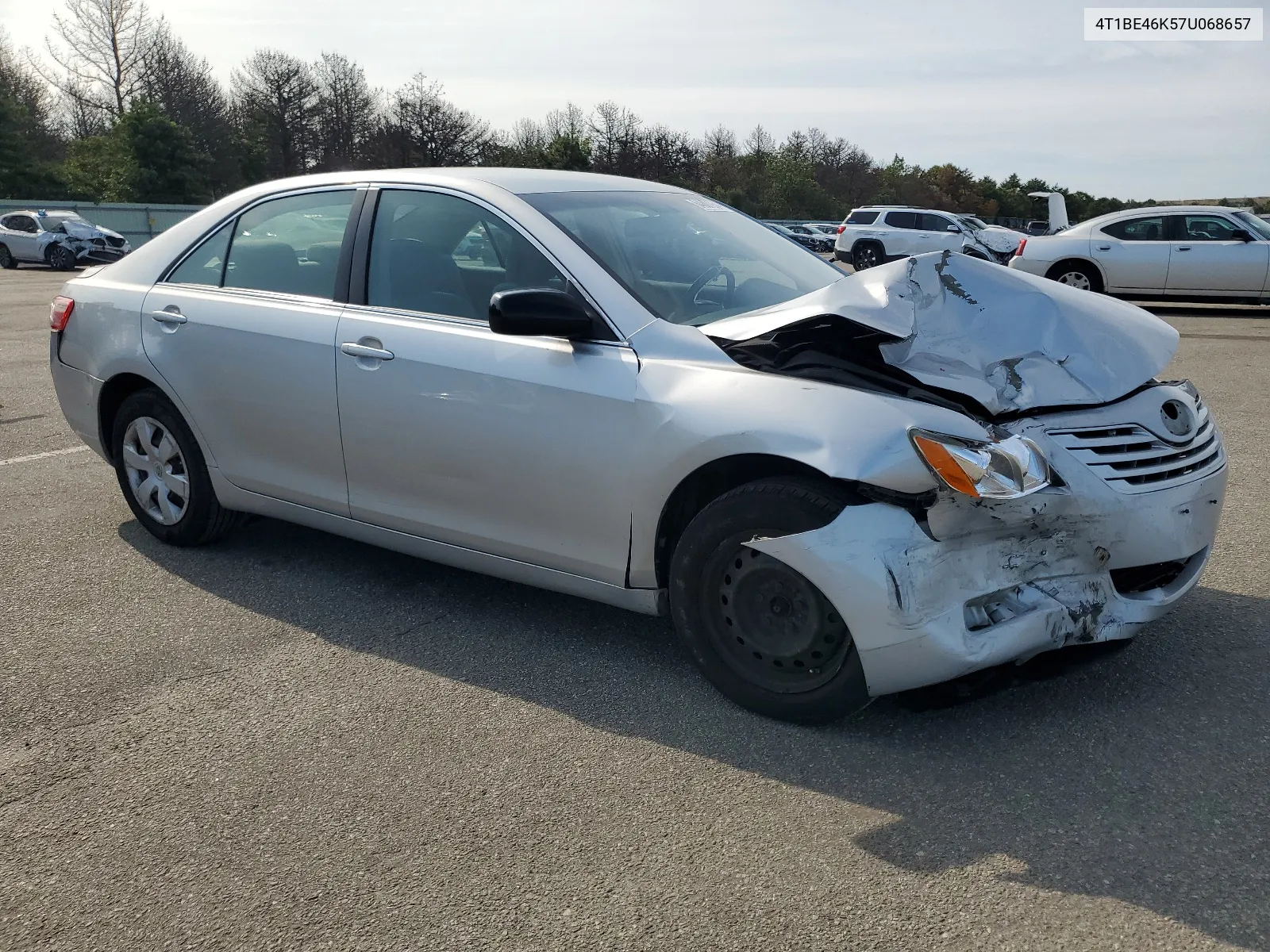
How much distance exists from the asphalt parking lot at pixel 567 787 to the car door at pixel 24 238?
1088 inches

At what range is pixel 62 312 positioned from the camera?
205 inches

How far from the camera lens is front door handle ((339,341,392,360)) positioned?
4.01 meters

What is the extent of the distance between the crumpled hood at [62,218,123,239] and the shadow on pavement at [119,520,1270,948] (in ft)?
91.5

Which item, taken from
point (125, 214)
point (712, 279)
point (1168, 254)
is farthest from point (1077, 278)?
point (125, 214)

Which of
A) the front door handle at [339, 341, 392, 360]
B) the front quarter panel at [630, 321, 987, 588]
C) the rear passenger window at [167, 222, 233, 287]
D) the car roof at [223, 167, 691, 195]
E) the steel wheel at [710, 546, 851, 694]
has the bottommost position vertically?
the steel wheel at [710, 546, 851, 694]

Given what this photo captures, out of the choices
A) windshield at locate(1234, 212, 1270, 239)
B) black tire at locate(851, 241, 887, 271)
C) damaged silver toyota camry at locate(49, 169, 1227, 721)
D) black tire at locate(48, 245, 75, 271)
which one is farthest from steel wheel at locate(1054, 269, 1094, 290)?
black tire at locate(48, 245, 75, 271)

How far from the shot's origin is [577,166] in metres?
50.3

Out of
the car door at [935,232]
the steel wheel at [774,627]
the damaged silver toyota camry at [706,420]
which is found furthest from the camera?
the car door at [935,232]

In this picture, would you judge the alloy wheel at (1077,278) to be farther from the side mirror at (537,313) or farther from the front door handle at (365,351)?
the side mirror at (537,313)

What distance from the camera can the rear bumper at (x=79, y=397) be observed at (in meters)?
5.11

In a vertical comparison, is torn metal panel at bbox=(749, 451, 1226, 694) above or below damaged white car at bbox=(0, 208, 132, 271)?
below

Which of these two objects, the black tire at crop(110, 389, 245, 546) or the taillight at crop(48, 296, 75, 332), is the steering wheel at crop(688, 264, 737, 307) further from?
the taillight at crop(48, 296, 75, 332)

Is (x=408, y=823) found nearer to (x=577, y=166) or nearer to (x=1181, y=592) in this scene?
(x=1181, y=592)

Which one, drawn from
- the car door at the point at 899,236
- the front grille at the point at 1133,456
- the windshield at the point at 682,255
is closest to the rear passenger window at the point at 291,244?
the windshield at the point at 682,255
